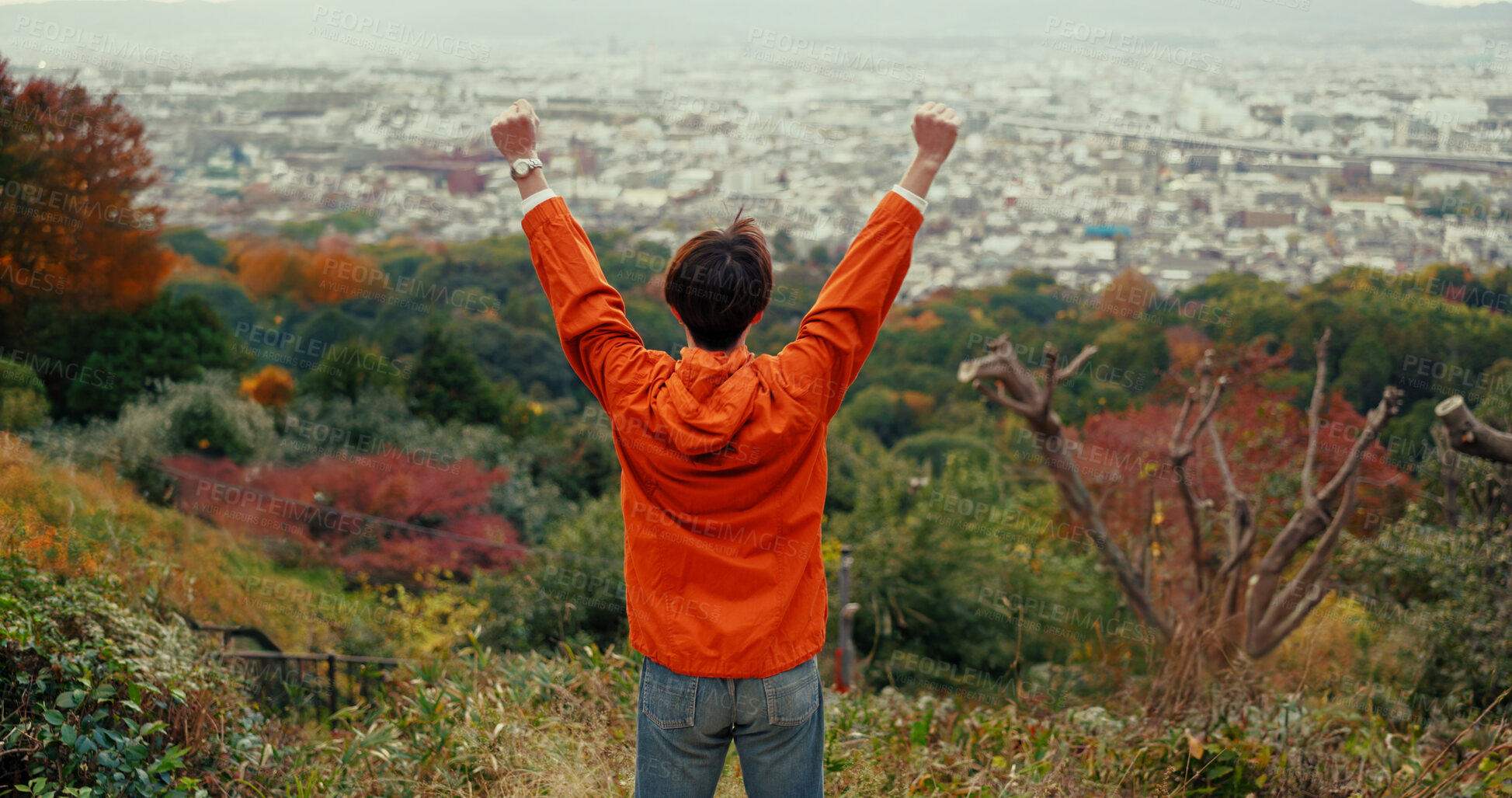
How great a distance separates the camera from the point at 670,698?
1473 mm

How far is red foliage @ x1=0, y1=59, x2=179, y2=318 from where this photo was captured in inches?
420

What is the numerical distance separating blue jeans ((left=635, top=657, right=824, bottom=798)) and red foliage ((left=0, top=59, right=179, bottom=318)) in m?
12.2

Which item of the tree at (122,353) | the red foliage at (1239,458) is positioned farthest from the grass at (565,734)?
the tree at (122,353)

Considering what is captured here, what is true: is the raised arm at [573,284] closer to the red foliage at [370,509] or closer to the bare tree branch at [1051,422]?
the bare tree branch at [1051,422]

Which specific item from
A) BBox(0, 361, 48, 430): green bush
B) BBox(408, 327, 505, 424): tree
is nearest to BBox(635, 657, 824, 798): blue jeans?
BBox(0, 361, 48, 430): green bush

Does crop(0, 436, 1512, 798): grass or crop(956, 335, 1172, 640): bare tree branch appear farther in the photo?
crop(956, 335, 1172, 640): bare tree branch

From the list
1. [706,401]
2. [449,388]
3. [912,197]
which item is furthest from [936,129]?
[449,388]

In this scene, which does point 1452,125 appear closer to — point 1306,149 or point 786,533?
point 1306,149

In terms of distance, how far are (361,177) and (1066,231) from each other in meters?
19.7

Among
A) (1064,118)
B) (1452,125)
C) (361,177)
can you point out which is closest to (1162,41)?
(1064,118)

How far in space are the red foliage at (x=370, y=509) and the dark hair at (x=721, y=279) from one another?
988cm

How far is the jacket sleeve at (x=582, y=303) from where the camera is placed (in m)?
1.43

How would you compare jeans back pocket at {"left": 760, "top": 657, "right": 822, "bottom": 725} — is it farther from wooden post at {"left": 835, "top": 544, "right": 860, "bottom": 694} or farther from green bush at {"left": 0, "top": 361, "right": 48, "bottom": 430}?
green bush at {"left": 0, "top": 361, "right": 48, "bottom": 430}

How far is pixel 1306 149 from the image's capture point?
27344 millimetres
